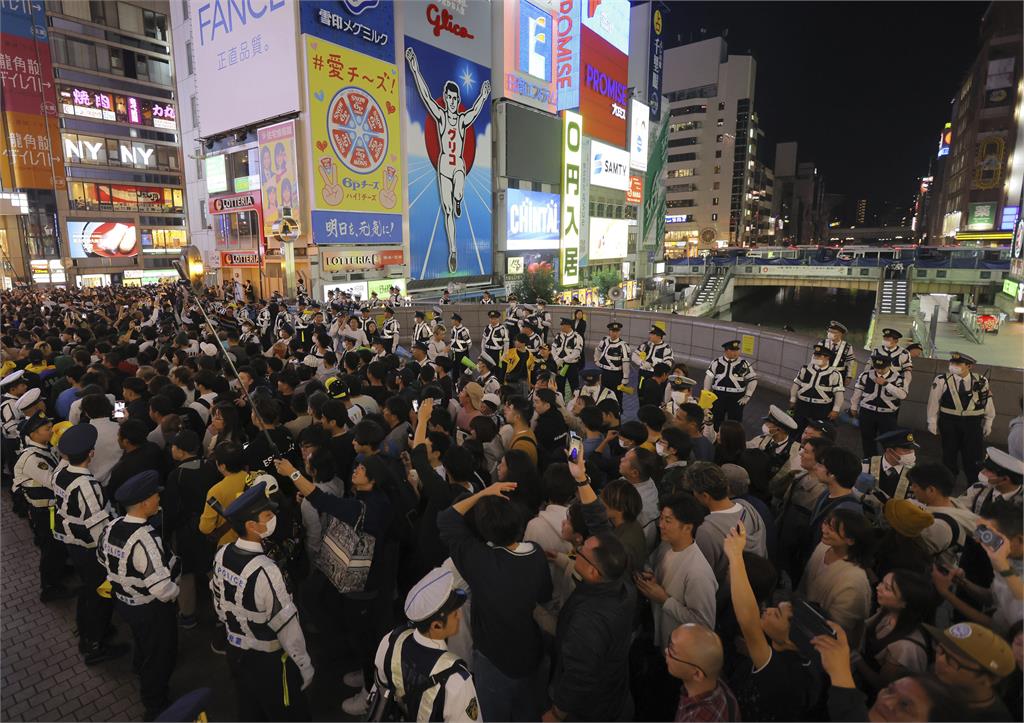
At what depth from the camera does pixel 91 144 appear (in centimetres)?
4581

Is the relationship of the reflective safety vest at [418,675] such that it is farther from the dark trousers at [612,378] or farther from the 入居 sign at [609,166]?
the 入居 sign at [609,166]

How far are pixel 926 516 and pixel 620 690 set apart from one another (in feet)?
7.14

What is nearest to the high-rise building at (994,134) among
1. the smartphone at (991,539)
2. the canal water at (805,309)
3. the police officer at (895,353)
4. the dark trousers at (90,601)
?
the canal water at (805,309)

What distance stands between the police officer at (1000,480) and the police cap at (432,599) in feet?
13.0

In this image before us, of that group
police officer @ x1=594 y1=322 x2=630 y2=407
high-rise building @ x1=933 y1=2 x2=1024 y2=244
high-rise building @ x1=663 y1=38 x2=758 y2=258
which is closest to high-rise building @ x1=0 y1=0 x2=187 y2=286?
police officer @ x1=594 y1=322 x2=630 y2=407

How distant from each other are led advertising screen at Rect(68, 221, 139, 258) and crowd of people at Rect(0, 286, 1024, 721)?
163 feet

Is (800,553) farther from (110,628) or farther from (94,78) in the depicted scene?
(94,78)

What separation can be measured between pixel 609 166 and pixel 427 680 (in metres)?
56.3

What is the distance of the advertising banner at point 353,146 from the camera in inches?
1042

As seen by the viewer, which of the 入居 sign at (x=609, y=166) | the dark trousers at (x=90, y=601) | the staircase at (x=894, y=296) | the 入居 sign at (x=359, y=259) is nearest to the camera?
the dark trousers at (x=90, y=601)

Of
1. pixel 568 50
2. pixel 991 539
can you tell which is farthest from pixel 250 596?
pixel 568 50

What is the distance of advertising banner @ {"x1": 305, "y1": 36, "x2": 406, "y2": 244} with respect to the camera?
86.8 ft

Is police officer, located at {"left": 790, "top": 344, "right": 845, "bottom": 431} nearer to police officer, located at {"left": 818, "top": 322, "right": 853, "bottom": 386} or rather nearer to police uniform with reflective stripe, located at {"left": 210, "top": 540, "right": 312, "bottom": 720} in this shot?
police officer, located at {"left": 818, "top": 322, "right": 853, "bottom": 386}

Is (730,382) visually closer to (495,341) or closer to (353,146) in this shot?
(495,341)
